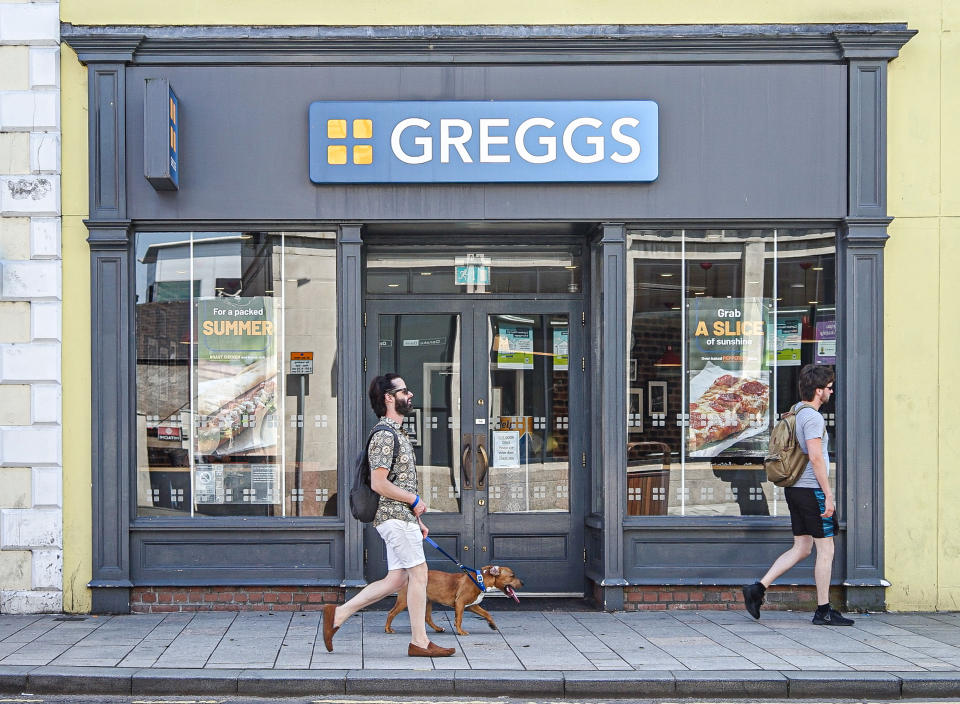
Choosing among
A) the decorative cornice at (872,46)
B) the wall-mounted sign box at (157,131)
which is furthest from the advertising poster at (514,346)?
the decorative cornice at (872,46)

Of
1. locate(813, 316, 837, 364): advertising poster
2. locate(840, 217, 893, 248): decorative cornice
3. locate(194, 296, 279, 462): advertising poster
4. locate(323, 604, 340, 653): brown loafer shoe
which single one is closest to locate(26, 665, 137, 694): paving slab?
locate(323, 604, 340, 653): brown loafer shoe

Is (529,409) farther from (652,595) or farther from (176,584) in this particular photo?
(176,584)

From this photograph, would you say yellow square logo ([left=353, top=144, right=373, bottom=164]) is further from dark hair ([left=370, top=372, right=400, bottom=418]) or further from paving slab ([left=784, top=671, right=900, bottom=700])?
paving slab ([left=784, top=671, right=900, bottom=700])

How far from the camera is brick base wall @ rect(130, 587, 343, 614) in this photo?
877 cm

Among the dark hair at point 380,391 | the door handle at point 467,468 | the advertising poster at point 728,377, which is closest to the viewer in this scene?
the dark hair at point 380,391

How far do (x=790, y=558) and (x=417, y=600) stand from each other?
3127mm

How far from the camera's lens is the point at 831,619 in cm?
820

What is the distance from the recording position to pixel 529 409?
953 cm

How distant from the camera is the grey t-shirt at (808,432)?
808cm

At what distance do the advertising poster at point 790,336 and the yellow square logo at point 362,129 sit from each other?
12.9 ft

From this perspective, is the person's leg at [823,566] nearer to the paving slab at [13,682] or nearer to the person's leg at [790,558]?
the person's leg at [790,558]

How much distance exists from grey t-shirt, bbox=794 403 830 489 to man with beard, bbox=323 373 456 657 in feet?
10.3

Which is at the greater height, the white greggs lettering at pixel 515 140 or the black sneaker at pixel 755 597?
the white greggs lettering at pixel 515 140

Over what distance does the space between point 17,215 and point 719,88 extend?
20.0 ft
